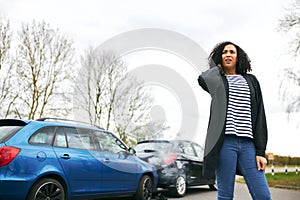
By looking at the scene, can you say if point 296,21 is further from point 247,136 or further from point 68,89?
point 247,136

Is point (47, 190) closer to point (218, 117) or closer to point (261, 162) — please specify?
point (218, 117)

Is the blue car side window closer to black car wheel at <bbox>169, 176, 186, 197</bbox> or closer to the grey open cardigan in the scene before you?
the grey open cardigan

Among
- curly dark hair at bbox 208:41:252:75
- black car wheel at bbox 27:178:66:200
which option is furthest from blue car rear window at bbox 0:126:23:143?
curly dark hair at bbox 208:41:252:75

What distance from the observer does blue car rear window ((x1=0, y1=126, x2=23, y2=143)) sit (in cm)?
529

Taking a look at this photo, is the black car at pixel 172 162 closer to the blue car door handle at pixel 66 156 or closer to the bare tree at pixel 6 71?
the blue car door handle at pixel 66 156

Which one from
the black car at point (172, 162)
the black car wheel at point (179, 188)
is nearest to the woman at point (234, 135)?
the black car at point (172, 162)

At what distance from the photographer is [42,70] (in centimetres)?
2170

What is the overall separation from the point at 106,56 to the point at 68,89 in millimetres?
5713

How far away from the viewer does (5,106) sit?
20.2 metres

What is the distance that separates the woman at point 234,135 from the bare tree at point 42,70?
19054 mm

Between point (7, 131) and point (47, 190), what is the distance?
1.10 m

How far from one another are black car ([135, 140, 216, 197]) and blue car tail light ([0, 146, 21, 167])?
3.92 m

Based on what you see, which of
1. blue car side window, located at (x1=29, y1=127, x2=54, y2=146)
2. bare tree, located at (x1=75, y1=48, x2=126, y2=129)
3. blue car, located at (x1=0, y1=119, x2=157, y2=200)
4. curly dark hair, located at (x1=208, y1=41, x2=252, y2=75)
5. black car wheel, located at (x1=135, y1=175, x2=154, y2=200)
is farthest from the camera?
bare tree, located at (x1=75, y1=48, x2=126, y2=129)

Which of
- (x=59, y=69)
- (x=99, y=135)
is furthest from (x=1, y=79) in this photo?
(x=99, y=135)
